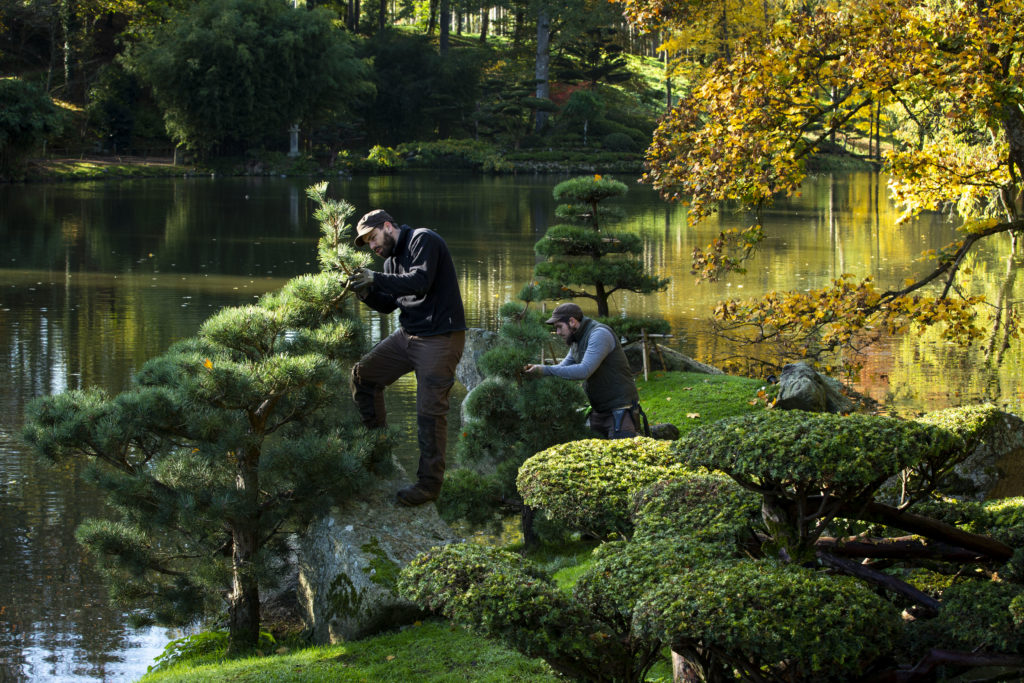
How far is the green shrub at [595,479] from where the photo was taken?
4.45 metres

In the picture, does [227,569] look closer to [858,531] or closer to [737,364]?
[858,531]

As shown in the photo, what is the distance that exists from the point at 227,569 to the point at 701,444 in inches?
138

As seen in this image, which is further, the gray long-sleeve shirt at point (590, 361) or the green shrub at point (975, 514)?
the gray long-sleeve shirt at point (590, 361)

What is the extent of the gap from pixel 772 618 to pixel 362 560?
331 cm

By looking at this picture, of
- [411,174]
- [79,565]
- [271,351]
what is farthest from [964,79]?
[411,174]

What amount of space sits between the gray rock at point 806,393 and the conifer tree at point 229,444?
456 centimetres

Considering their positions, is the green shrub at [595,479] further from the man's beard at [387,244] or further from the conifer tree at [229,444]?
the man's beard at [387,244]

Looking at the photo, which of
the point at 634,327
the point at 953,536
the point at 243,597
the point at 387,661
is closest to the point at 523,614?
the point at 953,536

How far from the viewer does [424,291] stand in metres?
6.24

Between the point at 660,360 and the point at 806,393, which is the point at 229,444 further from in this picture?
the point at 660,360

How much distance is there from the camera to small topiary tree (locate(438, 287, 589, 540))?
7402 millimetres

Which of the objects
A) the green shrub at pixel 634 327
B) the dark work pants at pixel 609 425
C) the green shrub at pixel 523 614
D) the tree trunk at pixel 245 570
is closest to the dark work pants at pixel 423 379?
the tree trunk at pixel 245 570

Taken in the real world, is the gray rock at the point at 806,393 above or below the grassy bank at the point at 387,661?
above

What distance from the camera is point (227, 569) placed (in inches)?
241
